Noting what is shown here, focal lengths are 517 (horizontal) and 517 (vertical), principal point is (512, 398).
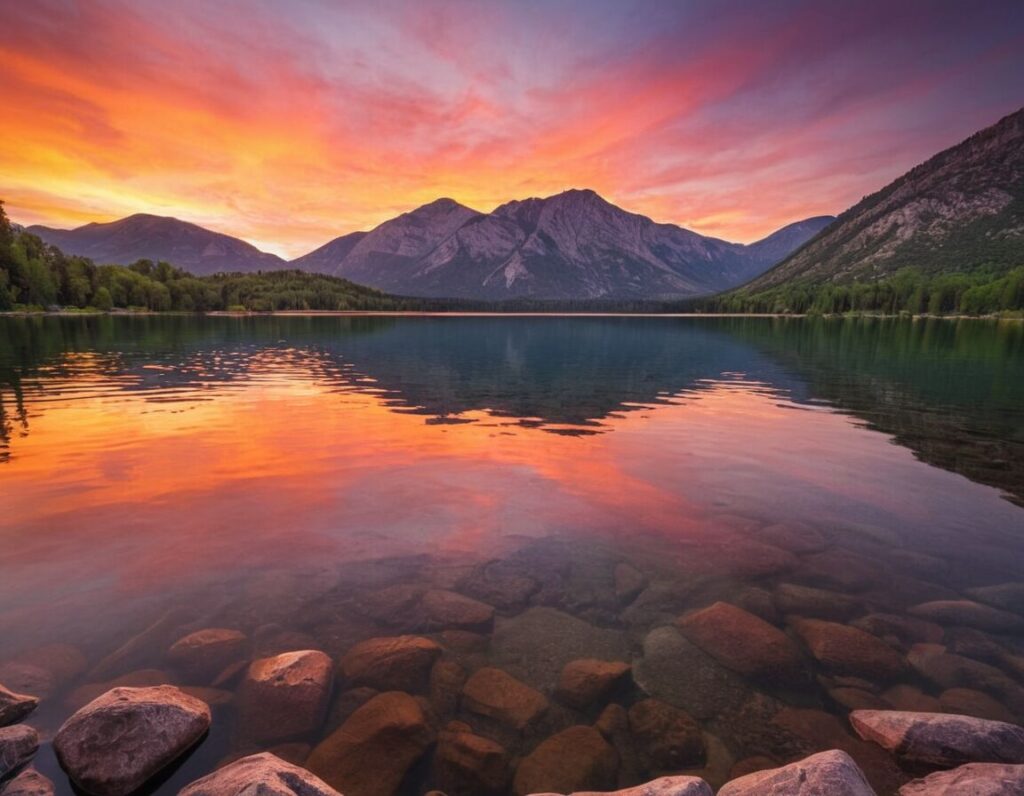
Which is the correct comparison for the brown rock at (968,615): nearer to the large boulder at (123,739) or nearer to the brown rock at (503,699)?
the brown rock at (503,699)

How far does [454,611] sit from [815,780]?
7.88 m

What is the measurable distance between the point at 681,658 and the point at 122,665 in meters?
11.2

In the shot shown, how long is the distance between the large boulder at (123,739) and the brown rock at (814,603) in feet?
41.2

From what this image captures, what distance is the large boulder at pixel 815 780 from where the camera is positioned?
611 cm

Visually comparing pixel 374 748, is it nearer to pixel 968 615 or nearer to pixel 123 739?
pixel 123 739

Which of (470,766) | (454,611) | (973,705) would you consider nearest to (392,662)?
(454,611)

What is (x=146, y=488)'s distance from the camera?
65.8 feet

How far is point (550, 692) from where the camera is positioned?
9891mm

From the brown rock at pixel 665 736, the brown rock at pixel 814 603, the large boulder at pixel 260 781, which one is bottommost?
the brown rock at pixel 665 736

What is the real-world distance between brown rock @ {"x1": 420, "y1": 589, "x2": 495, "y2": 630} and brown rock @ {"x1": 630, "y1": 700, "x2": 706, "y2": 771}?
13.0 ft

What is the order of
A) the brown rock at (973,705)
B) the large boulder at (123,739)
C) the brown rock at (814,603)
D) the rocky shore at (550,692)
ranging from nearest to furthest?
the large boulder at (123,739) → the rocky shore at (550,692) → the brown rock at (973,705) → the brown rock at (814,603)

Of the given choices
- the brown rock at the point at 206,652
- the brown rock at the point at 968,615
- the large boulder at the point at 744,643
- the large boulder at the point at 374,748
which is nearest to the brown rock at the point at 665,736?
the large boulder at the point at 744,643

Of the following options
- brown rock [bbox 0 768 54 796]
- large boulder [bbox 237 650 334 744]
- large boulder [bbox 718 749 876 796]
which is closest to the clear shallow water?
brown rock [bbox 0 768 54 796]

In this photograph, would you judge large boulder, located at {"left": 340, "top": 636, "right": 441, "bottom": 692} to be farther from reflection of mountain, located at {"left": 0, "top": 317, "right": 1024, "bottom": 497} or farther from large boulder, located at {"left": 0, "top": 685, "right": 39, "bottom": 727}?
reflection of mountain, located at {"left": 0, "top": 317, "right": 1024, "bottom": 497}
